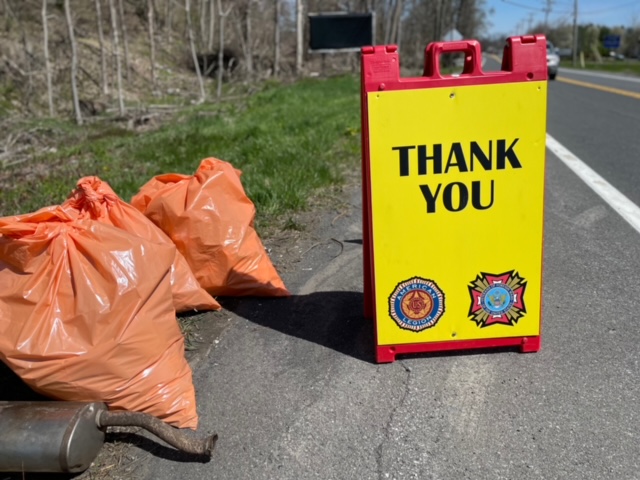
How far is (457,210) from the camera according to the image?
9.00 ft

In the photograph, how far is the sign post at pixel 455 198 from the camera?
102 inches

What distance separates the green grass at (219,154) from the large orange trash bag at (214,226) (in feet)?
4.80

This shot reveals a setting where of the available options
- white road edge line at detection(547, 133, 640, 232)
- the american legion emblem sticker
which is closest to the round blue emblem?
the american legion emblem sticker

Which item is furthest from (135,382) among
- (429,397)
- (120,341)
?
(429,397)

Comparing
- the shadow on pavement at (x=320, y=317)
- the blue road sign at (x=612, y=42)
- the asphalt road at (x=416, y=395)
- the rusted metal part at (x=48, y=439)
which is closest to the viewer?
the rusted metal part at (x=48, y=439)

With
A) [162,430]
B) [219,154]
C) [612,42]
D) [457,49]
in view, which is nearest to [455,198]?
[457,49]

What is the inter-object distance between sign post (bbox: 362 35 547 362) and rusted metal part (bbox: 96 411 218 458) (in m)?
0.94

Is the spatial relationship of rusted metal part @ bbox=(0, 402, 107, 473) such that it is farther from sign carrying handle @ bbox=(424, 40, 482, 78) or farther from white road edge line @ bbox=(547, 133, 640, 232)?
white road edge line @ bbox=(547, 133, 640, 232)

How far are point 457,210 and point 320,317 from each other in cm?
105

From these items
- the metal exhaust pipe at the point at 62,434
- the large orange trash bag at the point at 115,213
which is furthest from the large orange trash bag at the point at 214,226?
the metal exhaust pipe at the point at 62,434

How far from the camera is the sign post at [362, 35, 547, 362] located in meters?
→ 2.59

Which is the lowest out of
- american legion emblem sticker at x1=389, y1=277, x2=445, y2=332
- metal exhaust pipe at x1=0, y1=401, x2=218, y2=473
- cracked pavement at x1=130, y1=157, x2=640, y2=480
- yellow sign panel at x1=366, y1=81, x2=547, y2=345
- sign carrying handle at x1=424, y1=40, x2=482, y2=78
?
cracked pavement at x1=130, y1=157, x2=640, y2=480

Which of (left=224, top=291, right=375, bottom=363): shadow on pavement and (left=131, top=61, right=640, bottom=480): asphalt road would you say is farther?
(left=224, top=291, right=375, bottom=363): shadow on pavement

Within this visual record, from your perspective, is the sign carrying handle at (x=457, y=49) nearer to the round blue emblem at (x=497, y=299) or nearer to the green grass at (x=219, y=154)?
the round blue emblem at (x=497, y=299)
